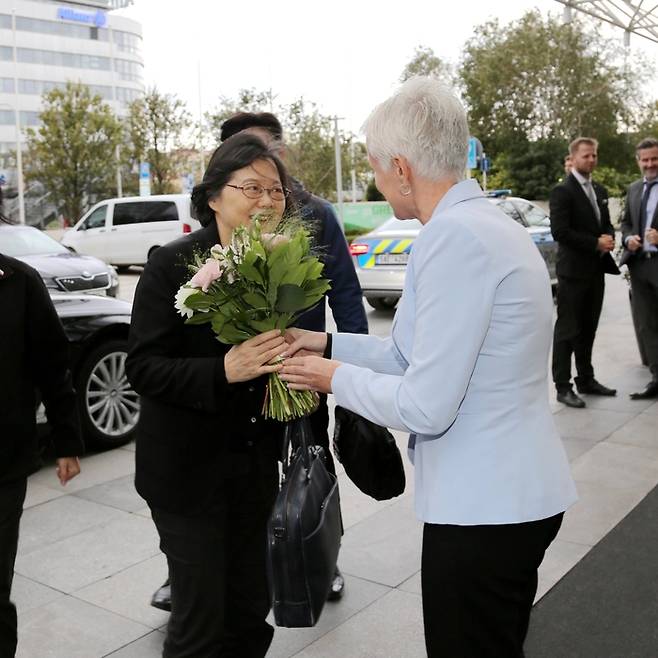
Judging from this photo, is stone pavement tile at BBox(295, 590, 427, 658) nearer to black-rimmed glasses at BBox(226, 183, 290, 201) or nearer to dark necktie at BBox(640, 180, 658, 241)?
Answer: black-rimmed glasses at BBox(226, 183, 290, 201)

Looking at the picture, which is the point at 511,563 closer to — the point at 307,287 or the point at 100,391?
the point at 307,287

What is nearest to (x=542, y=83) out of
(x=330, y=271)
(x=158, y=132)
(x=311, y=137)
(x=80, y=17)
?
(x=311, y=137)

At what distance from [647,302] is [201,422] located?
6.25 meters

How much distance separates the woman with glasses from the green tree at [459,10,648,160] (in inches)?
1807

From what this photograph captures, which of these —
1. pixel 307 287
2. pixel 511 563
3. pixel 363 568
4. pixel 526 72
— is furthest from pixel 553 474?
pixel 526 72

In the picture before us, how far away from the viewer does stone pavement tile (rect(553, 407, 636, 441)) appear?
657 centimetres

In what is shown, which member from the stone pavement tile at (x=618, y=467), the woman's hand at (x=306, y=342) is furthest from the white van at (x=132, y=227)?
the woman's hand at (x=306, y=342)

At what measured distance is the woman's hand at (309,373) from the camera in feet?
7.23

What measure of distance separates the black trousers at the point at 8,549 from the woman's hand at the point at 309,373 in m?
0.97

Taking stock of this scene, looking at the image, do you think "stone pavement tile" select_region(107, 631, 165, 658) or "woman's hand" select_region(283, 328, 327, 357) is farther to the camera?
"stone pavement tile" select_region(107, 631, 165, 658)

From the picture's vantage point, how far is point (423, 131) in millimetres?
2035

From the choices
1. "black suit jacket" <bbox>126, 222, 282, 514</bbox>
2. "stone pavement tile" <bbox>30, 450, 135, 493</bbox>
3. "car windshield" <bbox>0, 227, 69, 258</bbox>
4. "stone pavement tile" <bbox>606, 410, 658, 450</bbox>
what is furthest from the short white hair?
"car windshield" <bbox>0, 227, 69, 258</bbox>

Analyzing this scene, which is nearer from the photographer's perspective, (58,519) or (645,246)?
(58,519)

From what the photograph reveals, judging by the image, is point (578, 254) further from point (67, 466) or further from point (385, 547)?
point (67, 466)
